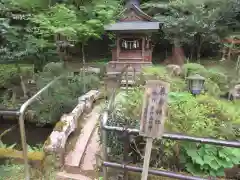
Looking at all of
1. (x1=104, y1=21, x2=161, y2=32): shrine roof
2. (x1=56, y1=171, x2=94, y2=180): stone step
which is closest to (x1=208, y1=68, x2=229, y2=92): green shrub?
(x1=104, y1=21, x2=161, y2=32): shrine roof

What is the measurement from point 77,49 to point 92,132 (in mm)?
12295

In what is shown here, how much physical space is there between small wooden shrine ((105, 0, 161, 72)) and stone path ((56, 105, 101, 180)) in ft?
20.4

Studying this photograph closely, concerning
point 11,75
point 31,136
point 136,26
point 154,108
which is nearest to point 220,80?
point 136,26

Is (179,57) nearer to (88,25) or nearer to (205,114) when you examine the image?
(88,25)

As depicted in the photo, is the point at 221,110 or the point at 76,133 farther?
the point at 76,133

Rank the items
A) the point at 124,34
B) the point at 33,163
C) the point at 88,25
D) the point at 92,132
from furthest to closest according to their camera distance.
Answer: the point at 124,34 → the point at 88,25 → the point at 92,132 → the point at 33,163

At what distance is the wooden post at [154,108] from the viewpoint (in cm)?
212

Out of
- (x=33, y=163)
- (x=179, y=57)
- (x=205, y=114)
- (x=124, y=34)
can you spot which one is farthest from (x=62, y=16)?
(x=179, y=57)

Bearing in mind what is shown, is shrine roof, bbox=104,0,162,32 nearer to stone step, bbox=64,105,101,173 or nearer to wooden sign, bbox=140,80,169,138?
stone step, bbox=64,105,101,173

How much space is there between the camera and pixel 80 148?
174 inches

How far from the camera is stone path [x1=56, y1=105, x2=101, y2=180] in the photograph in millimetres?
3836

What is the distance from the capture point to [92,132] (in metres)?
4.93

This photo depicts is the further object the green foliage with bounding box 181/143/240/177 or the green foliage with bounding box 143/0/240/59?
the green foliage with bounding box 143/0/240/59

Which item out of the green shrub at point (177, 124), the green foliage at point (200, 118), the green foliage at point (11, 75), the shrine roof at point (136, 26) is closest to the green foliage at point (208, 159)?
the green shrub at point (177, 124)
